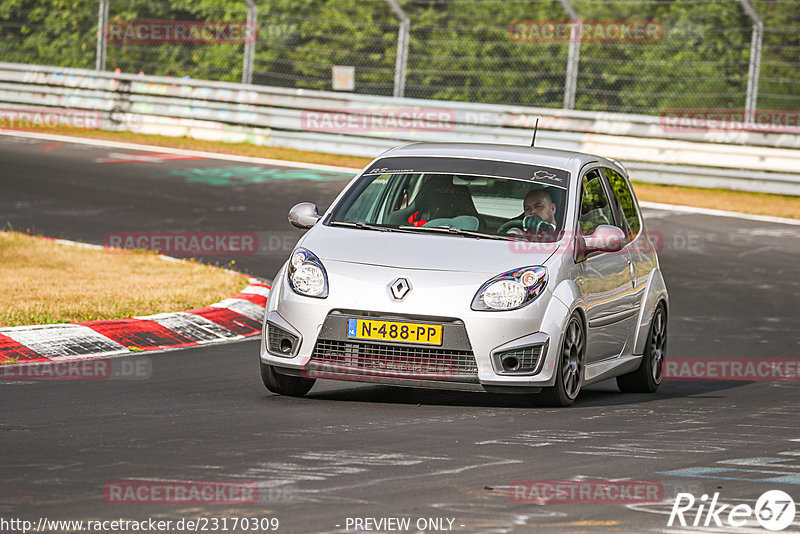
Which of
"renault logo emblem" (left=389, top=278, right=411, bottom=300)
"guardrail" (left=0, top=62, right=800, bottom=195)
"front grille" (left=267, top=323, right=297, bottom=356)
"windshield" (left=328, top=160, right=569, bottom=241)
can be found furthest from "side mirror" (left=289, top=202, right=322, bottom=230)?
"guardrail" (left=0, top=62, right=800, bottom=195)

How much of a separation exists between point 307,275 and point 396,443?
165cm

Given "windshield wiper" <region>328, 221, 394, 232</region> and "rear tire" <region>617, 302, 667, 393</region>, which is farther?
"rear tire" <region>617, 302, 667, 393</region>

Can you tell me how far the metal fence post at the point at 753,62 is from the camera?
70.5 feet

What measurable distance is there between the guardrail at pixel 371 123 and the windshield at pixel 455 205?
42.9 ft

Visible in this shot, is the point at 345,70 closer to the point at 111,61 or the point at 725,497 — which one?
the point at 111,61

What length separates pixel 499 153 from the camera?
30.3 feet

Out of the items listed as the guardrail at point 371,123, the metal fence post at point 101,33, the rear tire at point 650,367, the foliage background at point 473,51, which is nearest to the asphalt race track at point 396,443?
the rear tire at point 650,367

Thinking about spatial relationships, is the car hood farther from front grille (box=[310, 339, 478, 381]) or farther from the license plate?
front grille (box=[310, 339, 478, 381])

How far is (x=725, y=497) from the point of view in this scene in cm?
577

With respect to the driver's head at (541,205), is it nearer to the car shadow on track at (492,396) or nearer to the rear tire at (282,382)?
the car shadow on track at (492,396)

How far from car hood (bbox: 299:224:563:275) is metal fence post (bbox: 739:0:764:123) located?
13910 mm

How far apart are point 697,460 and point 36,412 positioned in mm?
3233

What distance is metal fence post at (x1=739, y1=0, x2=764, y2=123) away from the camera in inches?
846

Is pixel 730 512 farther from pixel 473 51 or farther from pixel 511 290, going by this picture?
pixel 473 51
